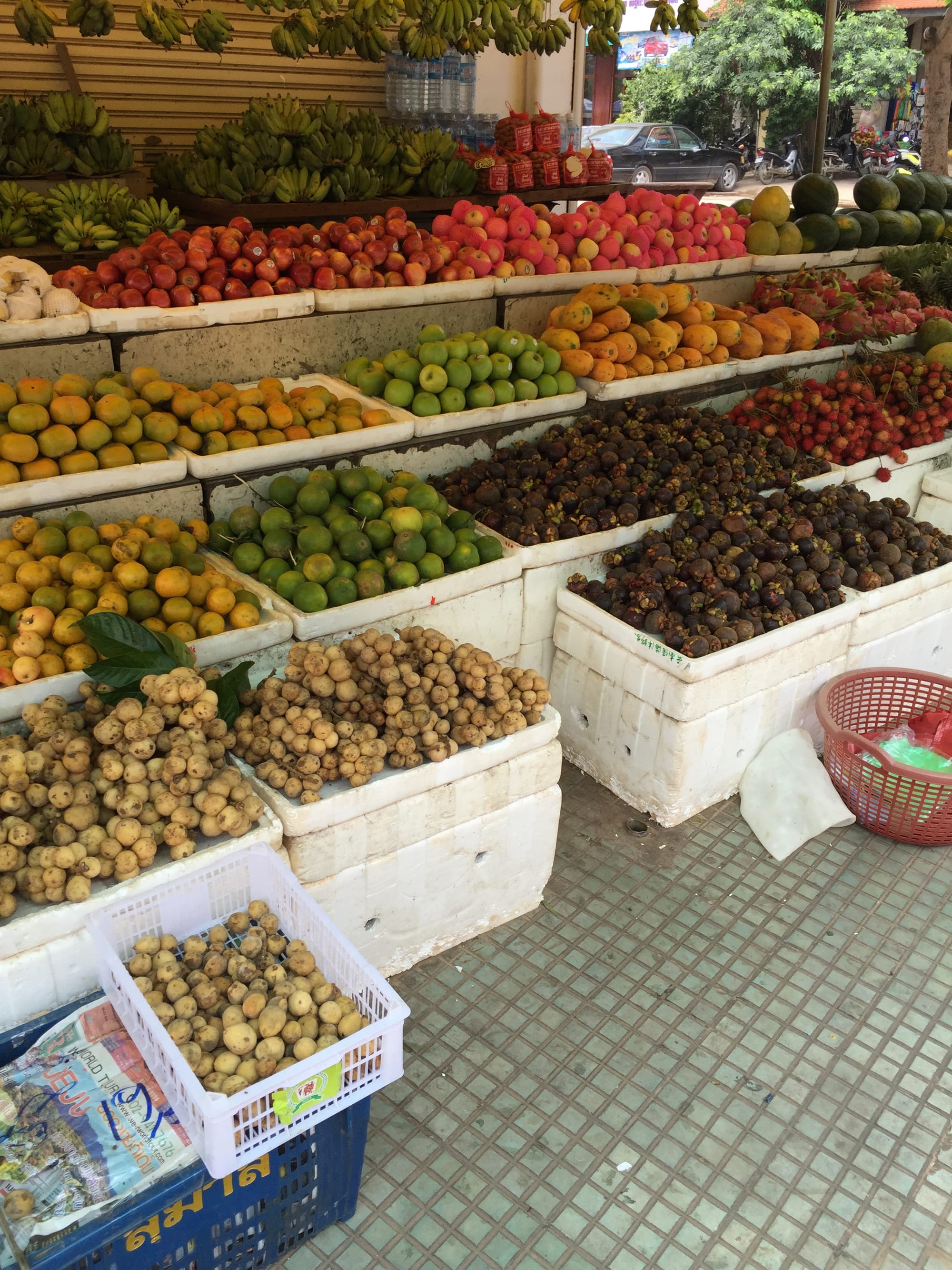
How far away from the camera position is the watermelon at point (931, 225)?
7500 mm

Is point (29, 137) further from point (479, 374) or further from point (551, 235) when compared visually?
point (479, 374)

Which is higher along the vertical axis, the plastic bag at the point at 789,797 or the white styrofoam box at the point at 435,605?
the white styrofoam box at the point at 435,605

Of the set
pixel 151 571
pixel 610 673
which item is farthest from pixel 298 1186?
pixel 610 673

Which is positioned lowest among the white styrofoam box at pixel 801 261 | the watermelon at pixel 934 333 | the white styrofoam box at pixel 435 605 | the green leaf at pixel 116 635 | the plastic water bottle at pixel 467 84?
the white styrofoam box at pixel 435 605

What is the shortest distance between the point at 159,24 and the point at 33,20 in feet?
2.33

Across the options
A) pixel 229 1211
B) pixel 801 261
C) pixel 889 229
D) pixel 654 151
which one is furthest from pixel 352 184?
pixel 654 151

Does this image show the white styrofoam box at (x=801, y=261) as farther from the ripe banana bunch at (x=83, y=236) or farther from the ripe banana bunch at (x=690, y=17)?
the ripe banana bunch at (x=83, y=236)

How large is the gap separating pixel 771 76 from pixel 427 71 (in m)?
19.9

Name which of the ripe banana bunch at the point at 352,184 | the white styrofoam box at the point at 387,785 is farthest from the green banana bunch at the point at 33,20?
the white styrofoam box at the point at 387,785

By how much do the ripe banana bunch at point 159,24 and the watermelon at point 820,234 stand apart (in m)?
4.12

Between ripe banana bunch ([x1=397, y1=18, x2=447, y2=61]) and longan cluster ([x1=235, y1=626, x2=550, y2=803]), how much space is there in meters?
4.97

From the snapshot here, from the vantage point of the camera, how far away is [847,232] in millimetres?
6891

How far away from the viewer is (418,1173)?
238cm

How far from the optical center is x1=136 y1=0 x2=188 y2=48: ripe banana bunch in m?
5.42
